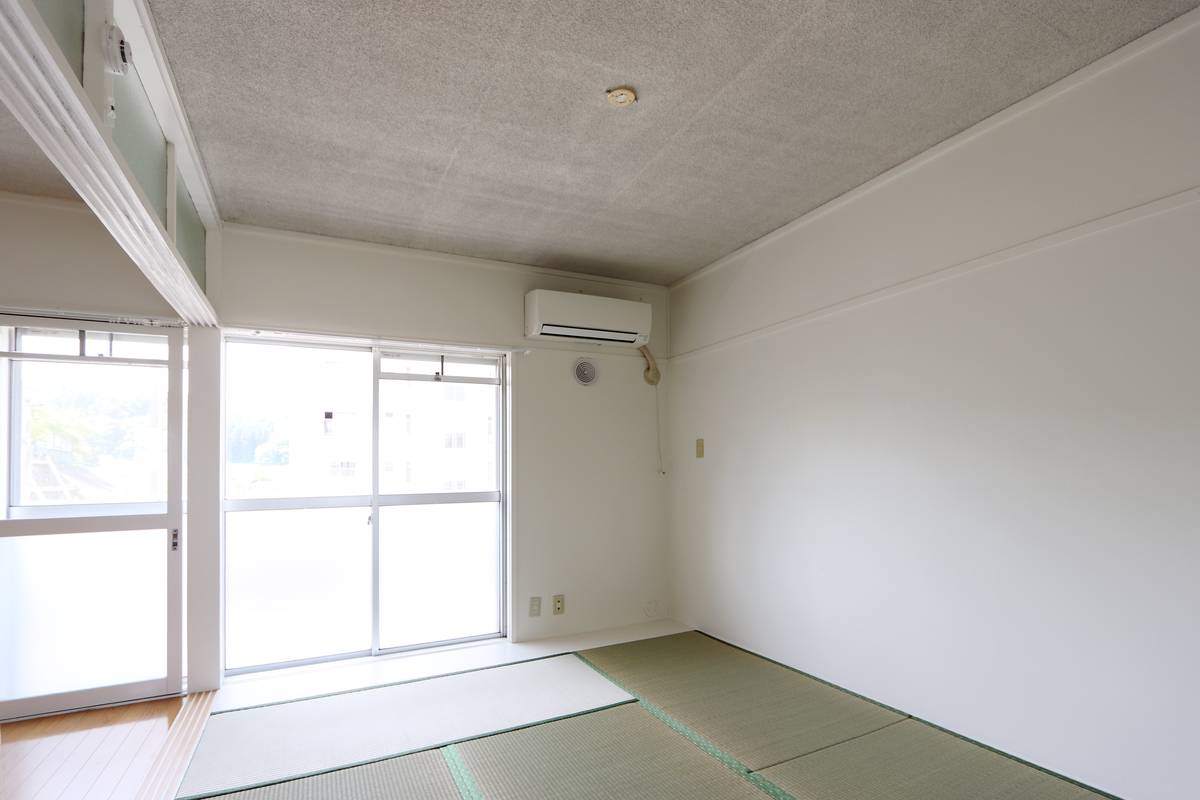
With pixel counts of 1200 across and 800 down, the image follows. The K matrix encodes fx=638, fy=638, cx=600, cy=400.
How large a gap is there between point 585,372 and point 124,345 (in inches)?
112

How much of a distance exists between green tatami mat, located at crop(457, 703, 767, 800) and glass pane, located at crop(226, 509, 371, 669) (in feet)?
5.39

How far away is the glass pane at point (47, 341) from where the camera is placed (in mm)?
3320

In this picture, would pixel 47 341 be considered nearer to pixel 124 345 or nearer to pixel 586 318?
pixel 124 345

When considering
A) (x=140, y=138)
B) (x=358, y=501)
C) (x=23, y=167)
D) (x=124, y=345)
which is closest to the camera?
(x=140, y=138)

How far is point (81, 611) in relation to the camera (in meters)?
3.35

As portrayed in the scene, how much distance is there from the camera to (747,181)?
3.28 m

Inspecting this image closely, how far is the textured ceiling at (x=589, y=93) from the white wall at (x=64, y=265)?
2.16 feet

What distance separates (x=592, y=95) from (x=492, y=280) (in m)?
2.21

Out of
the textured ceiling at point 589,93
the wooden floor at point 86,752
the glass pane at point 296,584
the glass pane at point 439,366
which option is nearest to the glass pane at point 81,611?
the wooden floor at point 86,752

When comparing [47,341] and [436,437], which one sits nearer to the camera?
[47,341]

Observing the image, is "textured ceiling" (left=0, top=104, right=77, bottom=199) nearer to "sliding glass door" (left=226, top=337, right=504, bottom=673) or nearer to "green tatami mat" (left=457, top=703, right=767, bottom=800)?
"sliding glass door" (left=226, top=337, right=504, bottom=673)

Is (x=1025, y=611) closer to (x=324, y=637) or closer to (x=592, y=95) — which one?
(x=592, y=95)

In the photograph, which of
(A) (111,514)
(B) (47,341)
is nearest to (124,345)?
(B) (47,341)

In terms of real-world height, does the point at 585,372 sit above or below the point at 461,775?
above
